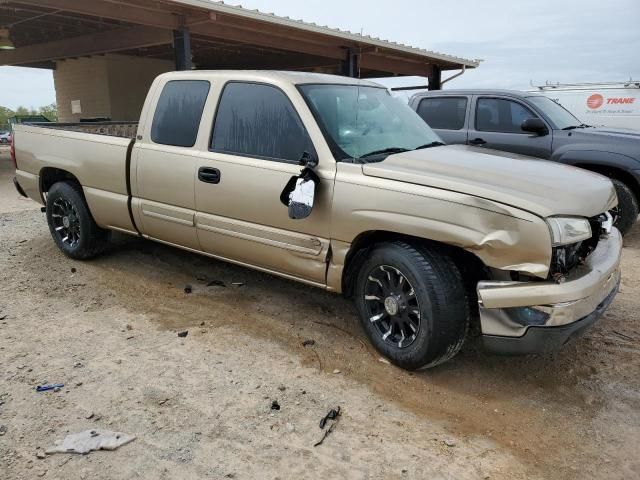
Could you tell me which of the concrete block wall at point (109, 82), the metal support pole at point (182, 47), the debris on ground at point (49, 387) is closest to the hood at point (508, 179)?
the debris on ground at point (49, 387)

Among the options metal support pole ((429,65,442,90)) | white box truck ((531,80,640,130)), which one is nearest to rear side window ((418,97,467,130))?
white box truck ((531,80,640,130))

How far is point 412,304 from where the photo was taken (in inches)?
130

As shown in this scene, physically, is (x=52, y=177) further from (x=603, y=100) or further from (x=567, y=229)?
(x=603, y=100)

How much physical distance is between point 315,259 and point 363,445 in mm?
1346

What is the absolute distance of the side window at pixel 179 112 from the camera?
4.34 meters

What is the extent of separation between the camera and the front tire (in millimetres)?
3133

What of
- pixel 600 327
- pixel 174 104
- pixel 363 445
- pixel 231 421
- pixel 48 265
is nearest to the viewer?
pixel 363 445

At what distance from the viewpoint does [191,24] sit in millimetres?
10562

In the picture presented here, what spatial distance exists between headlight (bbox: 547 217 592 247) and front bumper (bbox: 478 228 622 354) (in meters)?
0.22

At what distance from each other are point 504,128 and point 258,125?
436 cm

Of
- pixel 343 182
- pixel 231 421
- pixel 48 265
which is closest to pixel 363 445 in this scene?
pixel 231 421

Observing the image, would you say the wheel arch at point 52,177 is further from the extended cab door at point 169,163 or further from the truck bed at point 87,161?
the extended cab door at point 169,163

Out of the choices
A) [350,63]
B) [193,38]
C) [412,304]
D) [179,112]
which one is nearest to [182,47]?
[193,38]

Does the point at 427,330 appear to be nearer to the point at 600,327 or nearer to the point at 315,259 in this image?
the point at 315,259
